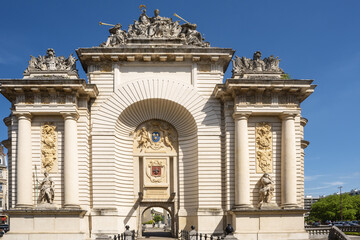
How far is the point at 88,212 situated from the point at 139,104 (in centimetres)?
843

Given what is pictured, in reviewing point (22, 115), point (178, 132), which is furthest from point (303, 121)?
point (22, 115)

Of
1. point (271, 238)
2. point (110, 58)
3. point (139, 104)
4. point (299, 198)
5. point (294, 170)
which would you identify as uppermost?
point (110, 58)

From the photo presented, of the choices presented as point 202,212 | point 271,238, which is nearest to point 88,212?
point 202,212

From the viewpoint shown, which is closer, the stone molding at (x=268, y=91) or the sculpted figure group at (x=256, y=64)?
the stone molding at (x=268, y=91)

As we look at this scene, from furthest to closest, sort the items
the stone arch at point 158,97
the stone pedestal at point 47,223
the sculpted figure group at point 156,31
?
the sculpted figure group at point 156,31
the stone arch at point 158,97
the stone pedestal at point 47,223

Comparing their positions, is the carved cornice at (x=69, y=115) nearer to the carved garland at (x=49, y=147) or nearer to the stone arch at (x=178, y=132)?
the carved garland at (x=49, y=147)

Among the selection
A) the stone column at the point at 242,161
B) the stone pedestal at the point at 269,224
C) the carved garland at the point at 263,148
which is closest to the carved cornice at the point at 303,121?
the carved garland at the point at 263,148

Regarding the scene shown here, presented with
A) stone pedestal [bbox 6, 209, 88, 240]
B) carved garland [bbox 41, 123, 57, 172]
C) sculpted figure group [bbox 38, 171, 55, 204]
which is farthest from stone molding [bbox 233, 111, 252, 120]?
sculpted figure group [bbox 38, 171, 55, 204]

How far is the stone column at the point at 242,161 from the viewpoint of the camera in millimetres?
29844

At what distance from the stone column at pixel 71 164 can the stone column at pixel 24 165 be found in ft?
7.78

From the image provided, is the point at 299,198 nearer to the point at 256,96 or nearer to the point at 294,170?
the point at 294,170

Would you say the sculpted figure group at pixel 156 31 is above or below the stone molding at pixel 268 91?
above

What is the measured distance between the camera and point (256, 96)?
30922mm

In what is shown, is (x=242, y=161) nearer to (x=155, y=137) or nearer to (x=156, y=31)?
(x=155, y=137)
